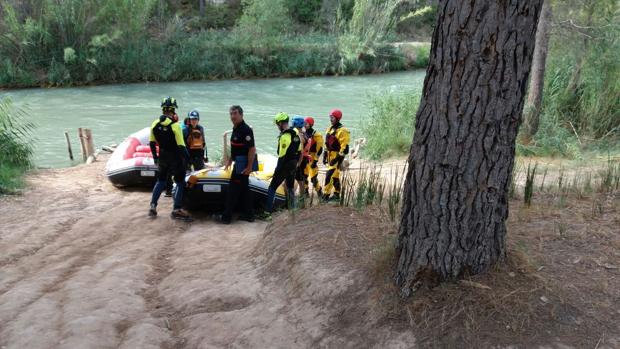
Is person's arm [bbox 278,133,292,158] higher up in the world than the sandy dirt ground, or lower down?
higher up

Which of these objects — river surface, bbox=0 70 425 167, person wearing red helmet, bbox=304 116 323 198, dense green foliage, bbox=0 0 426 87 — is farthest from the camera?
dense green foliage, bbox=0 0 426 87

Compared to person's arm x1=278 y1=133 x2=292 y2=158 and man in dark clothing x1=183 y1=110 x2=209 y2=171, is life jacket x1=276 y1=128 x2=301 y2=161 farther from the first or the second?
man in dark clothing x1=183 y1=110 x2=209 y2=171

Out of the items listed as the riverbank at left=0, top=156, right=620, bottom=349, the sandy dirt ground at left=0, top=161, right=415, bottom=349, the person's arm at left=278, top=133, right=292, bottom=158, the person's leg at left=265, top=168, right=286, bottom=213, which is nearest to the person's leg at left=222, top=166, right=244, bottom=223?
the sandy dirt ground at left=0, top=161, right=415, bottom=349

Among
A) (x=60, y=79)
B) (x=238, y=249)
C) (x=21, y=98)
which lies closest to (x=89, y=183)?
(x=238, y=249)

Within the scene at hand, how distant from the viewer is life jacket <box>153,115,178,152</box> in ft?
23.1

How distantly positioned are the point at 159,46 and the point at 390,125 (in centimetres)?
2047

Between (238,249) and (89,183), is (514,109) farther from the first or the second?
(89,183)

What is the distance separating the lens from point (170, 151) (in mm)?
7195

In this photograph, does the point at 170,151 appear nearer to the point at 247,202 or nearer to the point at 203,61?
the point at 247,202

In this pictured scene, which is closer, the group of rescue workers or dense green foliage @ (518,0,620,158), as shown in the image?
the group of rescue workers

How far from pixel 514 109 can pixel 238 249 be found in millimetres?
A: 3360

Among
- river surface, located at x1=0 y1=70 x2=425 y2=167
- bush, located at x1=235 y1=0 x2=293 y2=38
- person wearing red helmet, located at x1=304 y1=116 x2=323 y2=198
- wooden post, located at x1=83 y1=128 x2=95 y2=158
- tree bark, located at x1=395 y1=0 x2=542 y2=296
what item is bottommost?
river surface, located at x1=0 y1=70 x2=425 y2=167

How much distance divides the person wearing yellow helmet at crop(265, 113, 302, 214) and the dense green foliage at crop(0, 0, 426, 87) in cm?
2220

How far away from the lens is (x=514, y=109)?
10.5ft
